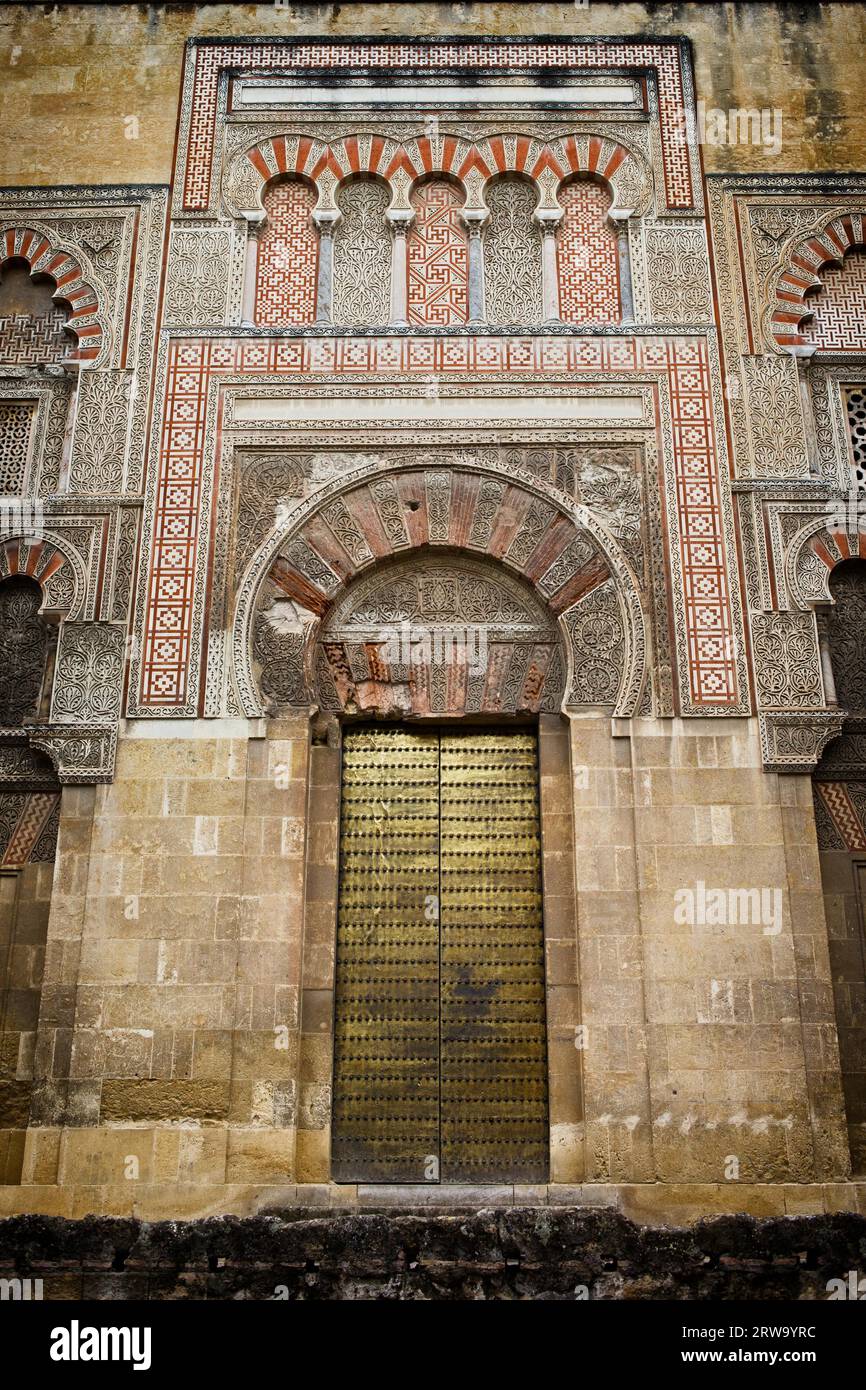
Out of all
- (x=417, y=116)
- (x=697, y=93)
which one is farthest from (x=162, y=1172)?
(x=697, y=93)

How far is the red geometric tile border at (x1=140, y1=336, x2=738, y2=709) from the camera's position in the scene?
24.8 feet

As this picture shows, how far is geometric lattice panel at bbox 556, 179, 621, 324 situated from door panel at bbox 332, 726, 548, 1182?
121 inches

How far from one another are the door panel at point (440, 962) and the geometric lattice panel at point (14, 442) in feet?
9.39

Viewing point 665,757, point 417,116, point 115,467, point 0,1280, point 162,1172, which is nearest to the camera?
point 0,1280

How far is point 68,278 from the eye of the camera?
842 cm

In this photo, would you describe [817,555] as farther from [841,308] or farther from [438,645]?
[438,645]

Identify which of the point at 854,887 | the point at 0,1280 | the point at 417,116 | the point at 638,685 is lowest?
the point at 0,1280

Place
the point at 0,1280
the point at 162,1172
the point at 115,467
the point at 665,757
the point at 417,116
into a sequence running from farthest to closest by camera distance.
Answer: the point at 417,116, the point at 115,467, the point at 665,757, the point at 162,1172, the point at 0,1280

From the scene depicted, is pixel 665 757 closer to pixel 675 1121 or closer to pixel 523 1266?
pixel 675 1121

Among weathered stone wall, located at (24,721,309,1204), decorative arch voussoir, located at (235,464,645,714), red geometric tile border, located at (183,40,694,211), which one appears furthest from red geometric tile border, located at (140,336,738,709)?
red geometric tile border, located at (183,40,694,211)

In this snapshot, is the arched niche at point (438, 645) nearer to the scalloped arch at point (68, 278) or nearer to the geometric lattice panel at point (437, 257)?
the geometric lattice panel at point (437, 257)

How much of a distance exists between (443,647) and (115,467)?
247 centimetres

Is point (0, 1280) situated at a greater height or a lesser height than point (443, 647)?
lesser

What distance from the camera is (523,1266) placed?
546 cm
